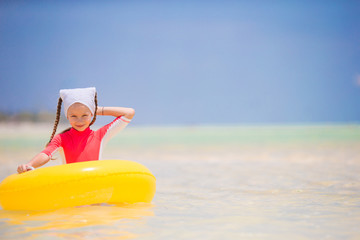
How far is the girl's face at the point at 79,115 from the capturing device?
3.18 meters

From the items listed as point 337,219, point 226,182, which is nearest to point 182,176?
point 226,182

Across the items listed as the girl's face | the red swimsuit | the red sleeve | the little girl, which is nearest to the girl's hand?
the little girl

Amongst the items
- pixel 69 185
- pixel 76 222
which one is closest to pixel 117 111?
pixel 69 185

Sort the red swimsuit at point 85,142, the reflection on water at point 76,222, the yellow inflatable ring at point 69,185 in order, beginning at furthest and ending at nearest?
1. the red swimsuit at point 85,142
2. the yellow inflatable ring at point 69,185
3. the reflection on water at point 76,222

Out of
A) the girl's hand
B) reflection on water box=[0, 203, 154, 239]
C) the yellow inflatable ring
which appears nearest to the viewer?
reflection on water box=[0, 203, 154, 239]

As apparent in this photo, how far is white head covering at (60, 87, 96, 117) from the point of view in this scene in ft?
10.3

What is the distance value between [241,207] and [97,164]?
1272 millimetres

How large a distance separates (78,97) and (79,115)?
15cm

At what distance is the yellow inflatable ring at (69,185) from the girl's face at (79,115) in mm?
359

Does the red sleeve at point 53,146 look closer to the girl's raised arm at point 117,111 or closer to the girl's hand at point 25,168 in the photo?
the girl's hand at point 25,168

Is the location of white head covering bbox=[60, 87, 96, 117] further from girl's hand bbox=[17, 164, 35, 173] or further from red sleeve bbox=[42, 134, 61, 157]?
girl's hand bbox=[17, 164, 35, 173]

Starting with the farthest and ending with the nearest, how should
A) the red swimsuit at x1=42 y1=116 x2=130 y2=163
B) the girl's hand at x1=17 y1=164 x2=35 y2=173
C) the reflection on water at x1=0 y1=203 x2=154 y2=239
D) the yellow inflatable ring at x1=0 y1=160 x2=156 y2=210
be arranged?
1. the red swimsuit at x1=42 y1=116 x2=130 y2=163
2. the girl's hand at x1=17 y1=164 x2=35 y2=173
3. the yellow inflatable ring at x1=0 y1=160 x2=156 y2=210
4. the reflection on water at x1=0 y1=203 x2=154 y2=239

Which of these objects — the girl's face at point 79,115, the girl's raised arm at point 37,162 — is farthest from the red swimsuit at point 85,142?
the girl's raised arm at point 37,162

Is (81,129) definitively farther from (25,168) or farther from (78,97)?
(25,168)
